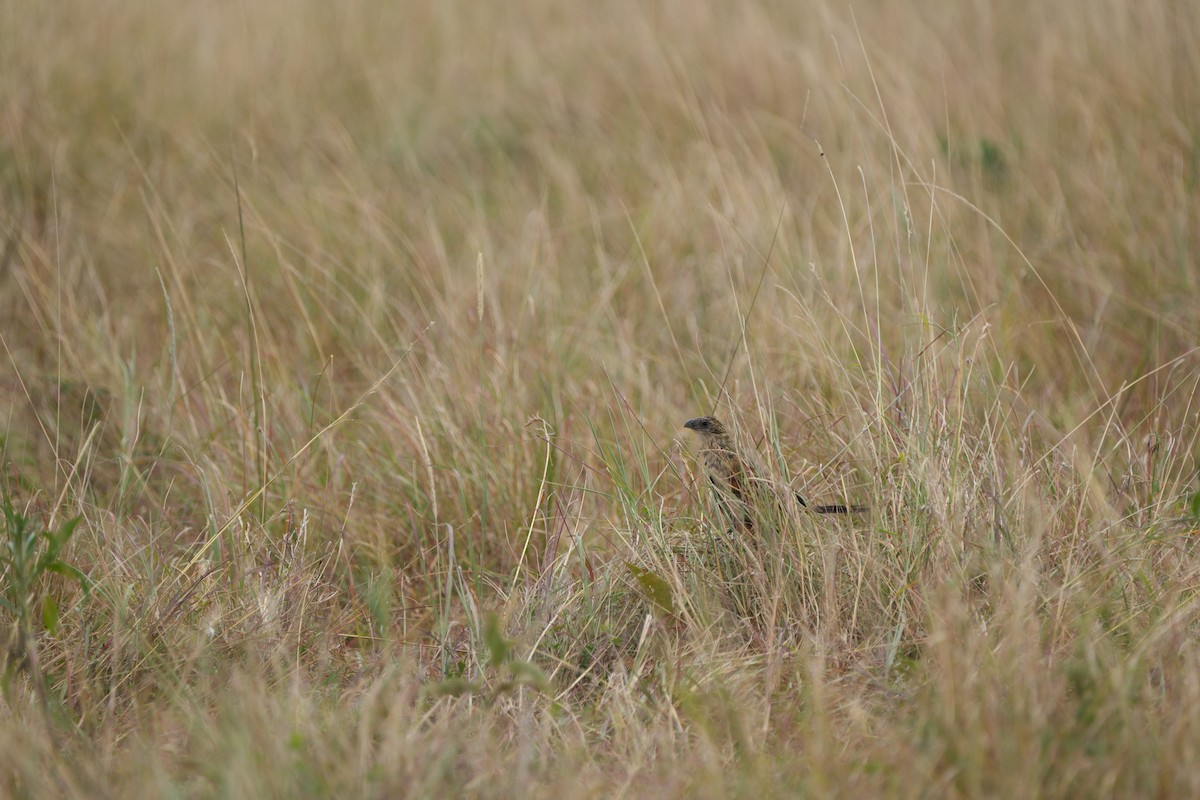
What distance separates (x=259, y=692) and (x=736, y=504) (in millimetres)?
932

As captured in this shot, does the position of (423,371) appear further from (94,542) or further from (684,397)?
(94,542)

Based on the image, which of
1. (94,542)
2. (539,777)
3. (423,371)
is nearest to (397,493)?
(423,371)

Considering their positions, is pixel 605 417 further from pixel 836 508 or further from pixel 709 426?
pixel 836 508

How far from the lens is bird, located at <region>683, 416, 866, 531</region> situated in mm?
2166

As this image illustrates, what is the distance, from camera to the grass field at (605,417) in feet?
5.80

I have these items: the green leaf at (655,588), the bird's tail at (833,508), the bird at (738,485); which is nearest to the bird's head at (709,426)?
the bird at (738,485)

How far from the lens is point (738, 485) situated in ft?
7.28

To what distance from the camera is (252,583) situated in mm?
2250

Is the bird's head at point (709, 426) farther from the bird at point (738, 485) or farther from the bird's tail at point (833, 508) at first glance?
the bird's tail at point (833, 508)

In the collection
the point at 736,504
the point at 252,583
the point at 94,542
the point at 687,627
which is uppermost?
the point at 94,542

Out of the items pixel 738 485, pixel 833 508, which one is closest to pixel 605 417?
pixel 738 485

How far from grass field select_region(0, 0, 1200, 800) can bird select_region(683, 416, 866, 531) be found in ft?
0.17

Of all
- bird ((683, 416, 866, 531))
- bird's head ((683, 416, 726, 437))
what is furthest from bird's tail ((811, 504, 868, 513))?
bird's head ((683, 416, 726, 437))

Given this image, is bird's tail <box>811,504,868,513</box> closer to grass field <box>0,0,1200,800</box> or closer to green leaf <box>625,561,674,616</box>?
grass field <box>0,0,1200,800</box>
